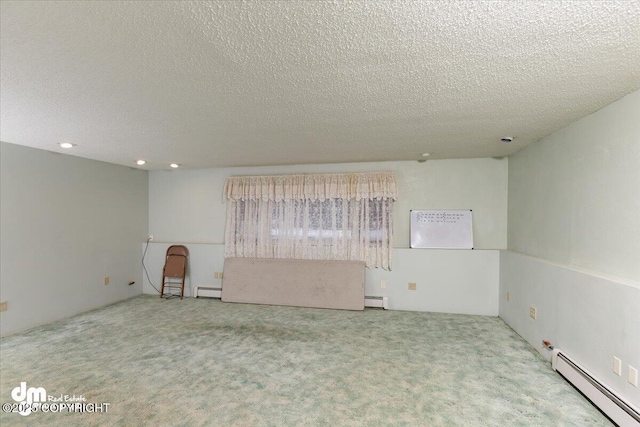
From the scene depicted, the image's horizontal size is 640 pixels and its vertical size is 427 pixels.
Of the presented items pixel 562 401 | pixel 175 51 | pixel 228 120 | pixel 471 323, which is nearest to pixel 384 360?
pixel 562 401

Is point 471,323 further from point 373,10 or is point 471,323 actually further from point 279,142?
point 373,10

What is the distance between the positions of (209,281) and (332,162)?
2.83 metres

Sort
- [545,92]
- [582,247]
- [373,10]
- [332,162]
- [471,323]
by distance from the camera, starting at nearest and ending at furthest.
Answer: [373,10], [545,92], [582,247], [471,323], [332,162]

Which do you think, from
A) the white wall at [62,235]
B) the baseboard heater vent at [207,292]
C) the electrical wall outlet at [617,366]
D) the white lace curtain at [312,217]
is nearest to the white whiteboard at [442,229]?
the white lace curtain at [312,217]

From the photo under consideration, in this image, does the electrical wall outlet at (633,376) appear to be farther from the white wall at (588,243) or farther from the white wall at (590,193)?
the white wall at (590,193)

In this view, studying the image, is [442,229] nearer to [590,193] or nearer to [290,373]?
[590,193]

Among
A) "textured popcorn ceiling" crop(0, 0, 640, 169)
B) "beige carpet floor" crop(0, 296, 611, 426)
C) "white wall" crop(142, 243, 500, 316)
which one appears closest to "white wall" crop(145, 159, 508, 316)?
"white wall" crop(142, 243, 500, 316)

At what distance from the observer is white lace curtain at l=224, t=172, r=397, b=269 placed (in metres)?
4.46

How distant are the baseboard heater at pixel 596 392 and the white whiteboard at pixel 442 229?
1.85 metres

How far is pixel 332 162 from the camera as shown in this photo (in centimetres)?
456

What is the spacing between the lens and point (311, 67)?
1661 millimetres

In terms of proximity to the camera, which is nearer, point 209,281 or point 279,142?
point 279,142

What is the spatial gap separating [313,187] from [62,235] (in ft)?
11.2

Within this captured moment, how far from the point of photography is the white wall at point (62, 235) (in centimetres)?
340
